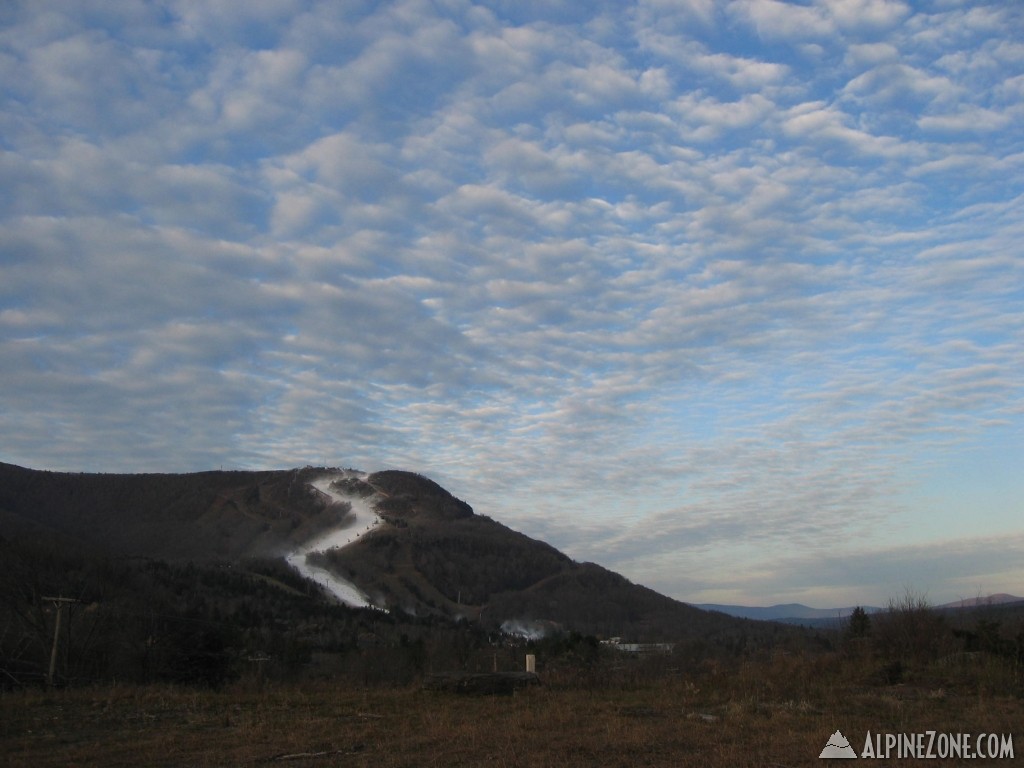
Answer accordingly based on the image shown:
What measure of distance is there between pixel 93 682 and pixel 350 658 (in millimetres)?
14063

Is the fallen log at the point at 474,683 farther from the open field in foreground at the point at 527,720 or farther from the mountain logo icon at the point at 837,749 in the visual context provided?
the mountain logo icon at the point at 837,749

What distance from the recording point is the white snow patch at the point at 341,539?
90.4 m

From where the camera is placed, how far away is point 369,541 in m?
111

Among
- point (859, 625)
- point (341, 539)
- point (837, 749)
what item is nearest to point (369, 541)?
point (341, 539)

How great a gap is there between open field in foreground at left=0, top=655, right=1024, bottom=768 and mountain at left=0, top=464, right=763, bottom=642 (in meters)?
58.7

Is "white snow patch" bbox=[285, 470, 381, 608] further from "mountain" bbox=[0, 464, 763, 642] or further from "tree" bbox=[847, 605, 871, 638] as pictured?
"tree" bbox=[847, 605, 871, 638]

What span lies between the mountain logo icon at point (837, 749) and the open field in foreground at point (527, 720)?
148 mm

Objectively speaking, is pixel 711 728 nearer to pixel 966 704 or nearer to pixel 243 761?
pixel 966 704

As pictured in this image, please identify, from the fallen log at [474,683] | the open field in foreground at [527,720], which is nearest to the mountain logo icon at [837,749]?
the open field in foreground at [527,720]

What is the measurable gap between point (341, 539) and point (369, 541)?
701cm

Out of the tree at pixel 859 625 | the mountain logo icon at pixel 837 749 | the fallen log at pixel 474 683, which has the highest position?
the tree at pixel 859 625

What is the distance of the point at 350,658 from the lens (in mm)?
33688

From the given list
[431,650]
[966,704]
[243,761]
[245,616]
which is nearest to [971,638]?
[966,704]

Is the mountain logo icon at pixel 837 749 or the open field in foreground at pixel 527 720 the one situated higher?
the mountain logo icon at pixel 837 749
